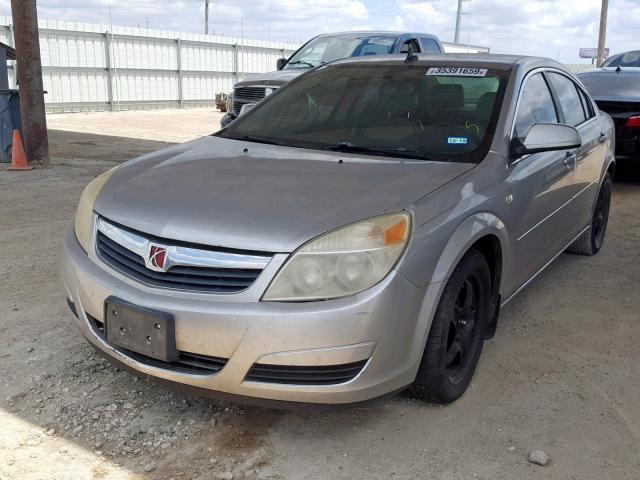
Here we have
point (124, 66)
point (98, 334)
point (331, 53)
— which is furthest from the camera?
point (124, 66)

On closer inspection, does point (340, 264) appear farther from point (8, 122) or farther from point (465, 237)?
point (8, 122)

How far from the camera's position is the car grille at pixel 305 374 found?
7.61 ft

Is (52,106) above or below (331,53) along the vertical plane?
below

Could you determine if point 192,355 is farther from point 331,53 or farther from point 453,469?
point 331,53

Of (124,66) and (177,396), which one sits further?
(124,66)

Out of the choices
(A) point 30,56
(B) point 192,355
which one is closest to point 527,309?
(B) point 192,355

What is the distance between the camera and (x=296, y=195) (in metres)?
2.61

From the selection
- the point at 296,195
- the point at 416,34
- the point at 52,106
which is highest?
the point at 416,34

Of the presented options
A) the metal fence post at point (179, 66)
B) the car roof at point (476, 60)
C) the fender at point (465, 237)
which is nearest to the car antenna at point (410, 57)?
the car roof at point (476, 60)

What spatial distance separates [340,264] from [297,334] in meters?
0.30

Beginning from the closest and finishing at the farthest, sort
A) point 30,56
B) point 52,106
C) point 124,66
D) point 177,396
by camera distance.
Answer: point 177,396, point 30,56, point 52,106, point 124,66

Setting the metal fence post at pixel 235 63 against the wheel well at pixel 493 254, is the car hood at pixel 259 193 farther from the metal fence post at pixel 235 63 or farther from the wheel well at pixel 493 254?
the metal fence post at pixel 235 63

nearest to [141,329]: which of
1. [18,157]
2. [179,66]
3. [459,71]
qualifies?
[459,71]

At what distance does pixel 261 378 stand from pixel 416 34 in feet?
30.4
